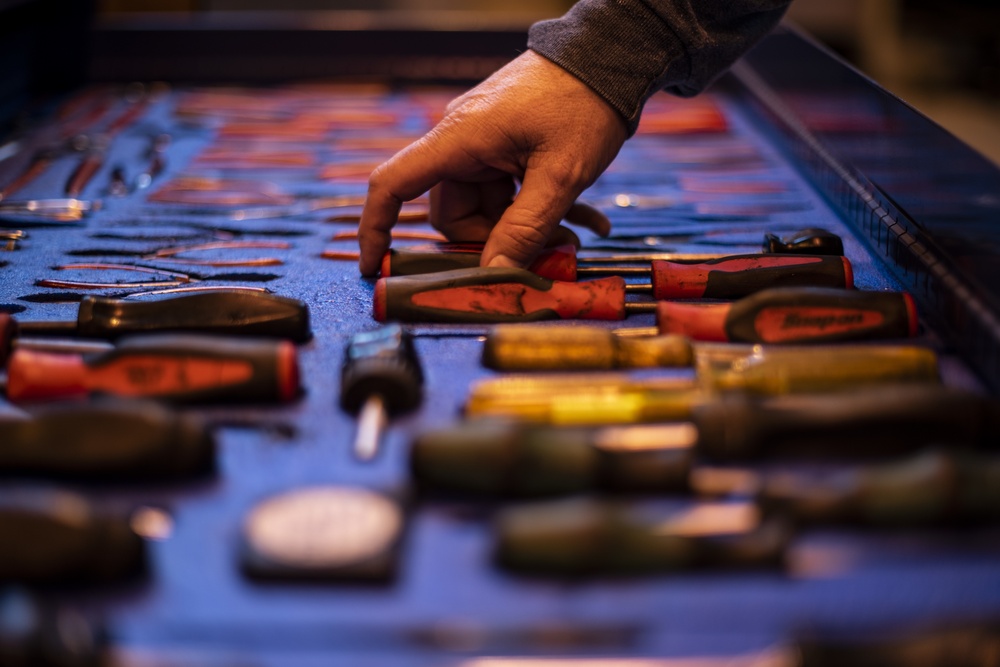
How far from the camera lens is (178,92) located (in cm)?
292

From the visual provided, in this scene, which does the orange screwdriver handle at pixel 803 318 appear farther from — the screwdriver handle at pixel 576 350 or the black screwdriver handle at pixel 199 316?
the black screwdriver handle at pixel 199 316

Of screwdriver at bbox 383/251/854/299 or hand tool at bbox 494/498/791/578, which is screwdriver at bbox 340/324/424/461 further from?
screwdriver at bbox 383/251/854/299

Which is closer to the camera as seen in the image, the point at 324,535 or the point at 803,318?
the point at 324,535

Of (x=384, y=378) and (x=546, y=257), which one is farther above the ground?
(x=546, y=257)

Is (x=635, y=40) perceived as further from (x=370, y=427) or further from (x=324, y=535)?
(x=324, y=535)

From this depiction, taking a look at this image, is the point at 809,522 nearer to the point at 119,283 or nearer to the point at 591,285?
the point at 591,285

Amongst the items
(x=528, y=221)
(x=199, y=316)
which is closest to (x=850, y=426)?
(x=528, y=221)

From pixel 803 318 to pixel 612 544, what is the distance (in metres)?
0.51

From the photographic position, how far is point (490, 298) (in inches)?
50.8

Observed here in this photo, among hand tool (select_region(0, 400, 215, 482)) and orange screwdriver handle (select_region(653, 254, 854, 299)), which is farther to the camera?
orange screwdriver handle (select_region(653, 254, 854, 299))

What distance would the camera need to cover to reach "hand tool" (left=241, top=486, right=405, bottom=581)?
30.3 inches

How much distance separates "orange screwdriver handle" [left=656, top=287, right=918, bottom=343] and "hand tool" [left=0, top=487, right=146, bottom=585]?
0.67 metres

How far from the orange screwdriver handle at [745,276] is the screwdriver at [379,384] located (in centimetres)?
45

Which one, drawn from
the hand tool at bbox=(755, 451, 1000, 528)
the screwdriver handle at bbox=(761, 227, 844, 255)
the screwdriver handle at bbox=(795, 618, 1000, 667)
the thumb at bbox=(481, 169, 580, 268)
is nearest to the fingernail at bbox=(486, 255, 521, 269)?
the thumb at bbox=(481, 169, 580, 268)
